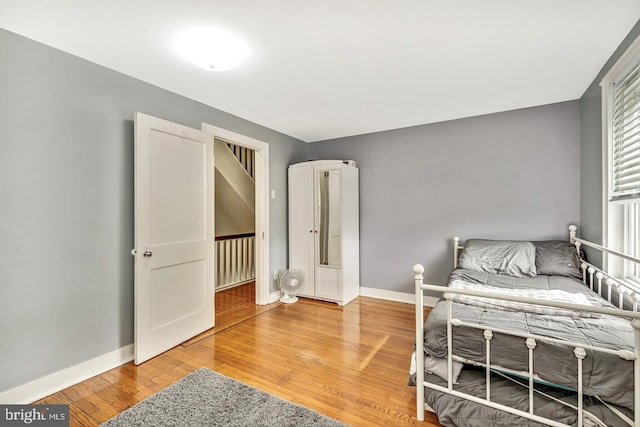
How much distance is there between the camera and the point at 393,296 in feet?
12.7

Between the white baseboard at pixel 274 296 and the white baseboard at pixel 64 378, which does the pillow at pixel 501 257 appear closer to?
the white baseboard at pixel 274 296

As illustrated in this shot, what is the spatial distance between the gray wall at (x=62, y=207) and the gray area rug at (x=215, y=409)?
2.44ft

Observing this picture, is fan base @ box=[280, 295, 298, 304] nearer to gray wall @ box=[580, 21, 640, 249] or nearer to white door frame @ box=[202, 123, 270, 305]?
white door frame @ box=[202, 123, 270, 305]

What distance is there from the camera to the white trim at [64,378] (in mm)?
1804

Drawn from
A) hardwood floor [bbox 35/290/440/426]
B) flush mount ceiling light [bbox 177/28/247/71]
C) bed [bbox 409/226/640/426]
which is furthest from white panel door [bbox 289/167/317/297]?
bed [bbox 409/226/640/426]

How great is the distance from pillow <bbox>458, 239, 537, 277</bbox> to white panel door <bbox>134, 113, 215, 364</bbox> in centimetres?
263

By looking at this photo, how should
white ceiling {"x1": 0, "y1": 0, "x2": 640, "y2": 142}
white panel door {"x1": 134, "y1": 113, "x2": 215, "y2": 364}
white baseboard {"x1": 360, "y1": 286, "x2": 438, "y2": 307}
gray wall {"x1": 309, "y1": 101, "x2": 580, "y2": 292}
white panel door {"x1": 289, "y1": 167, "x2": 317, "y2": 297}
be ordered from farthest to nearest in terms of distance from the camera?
white panel door {"x1": 289, "y1": 167, "x2": 317, "y2": 297}, white baseboard {"x1": 360, "y1": 286, "x2": 438, "y2": 307}, gray wall {"x1": 309, "y1": 101, "x2": 580, "y2": 292}, white panel door {"x1": 134, "y1": 113, "x2": 215, "y2": 364}, white ceiling {"x1": 0, "y1": 0, "x2": 640, "y2": 142}

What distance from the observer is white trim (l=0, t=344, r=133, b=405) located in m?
1.80

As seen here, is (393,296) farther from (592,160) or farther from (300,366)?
(592,160)

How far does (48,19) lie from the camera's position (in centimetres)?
168

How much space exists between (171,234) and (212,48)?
1.55 m

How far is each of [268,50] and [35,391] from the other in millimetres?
2706

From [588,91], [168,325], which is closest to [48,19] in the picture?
[168,325]

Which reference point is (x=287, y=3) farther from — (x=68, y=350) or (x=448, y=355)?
(x=68, y=350)
